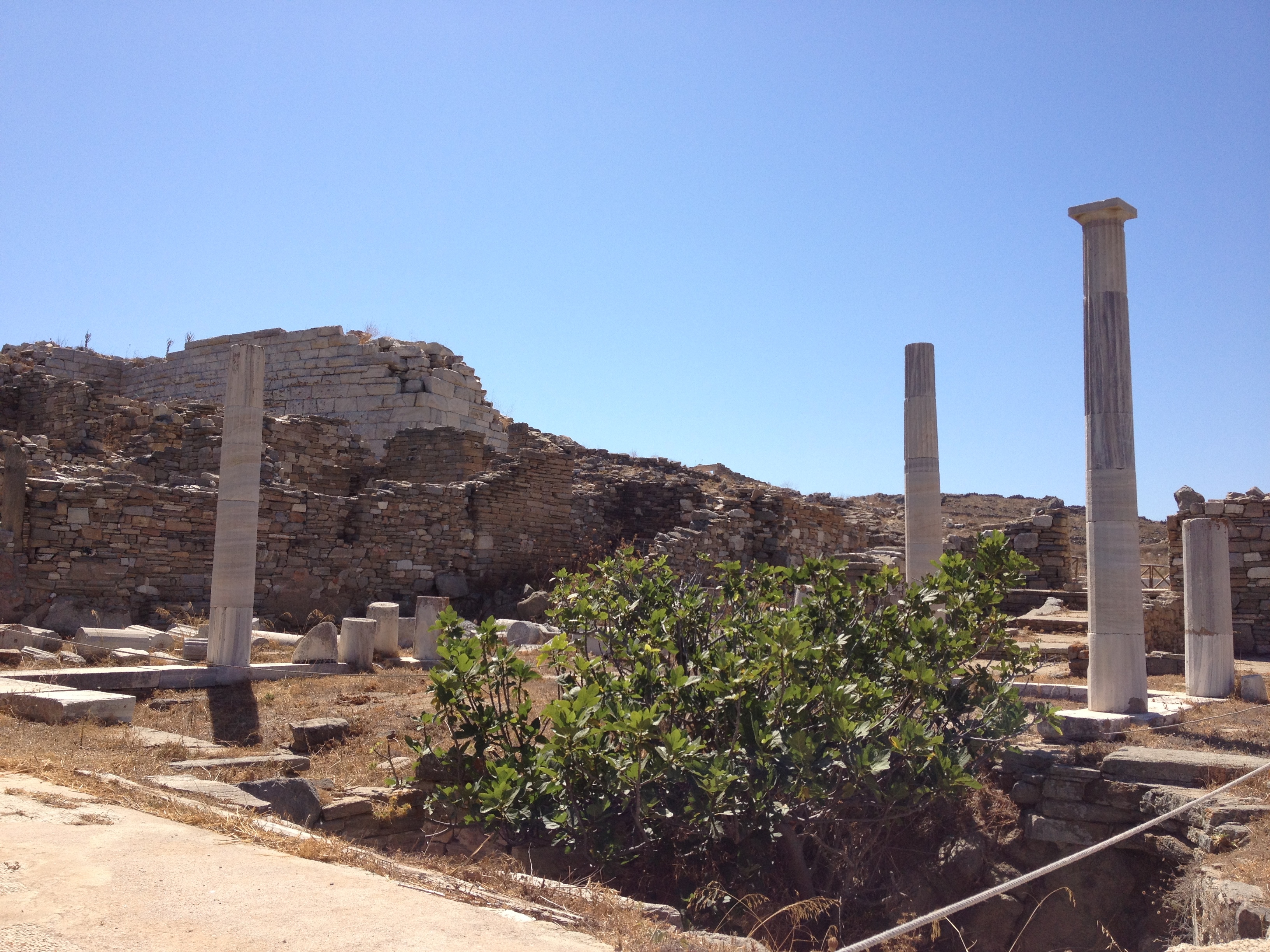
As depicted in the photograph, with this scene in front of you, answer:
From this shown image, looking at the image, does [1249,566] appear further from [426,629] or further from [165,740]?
[165,740]

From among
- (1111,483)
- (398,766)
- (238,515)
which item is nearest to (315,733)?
(398,766)

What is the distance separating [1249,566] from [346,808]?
45.8ft

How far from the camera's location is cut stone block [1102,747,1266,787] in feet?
21.3

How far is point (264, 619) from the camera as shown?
1496 cm

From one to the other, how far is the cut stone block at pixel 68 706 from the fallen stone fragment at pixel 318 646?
3619 mm

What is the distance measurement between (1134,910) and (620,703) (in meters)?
3.67

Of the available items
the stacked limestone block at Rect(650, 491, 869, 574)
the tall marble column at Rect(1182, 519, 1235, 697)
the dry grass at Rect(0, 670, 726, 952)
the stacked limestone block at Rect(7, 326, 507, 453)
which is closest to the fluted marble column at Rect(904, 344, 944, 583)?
the tall marble column at Rect(1182, 519, 1235, 697)

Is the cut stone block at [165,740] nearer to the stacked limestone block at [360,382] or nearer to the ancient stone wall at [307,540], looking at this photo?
the ancient stone wall at [307,540]

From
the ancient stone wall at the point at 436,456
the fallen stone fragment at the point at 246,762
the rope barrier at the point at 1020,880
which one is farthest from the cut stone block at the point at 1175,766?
the ancient stone wall at the point at 436,456

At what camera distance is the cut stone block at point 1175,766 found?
255 inches

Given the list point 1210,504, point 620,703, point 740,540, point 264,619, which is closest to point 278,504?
point 264,619

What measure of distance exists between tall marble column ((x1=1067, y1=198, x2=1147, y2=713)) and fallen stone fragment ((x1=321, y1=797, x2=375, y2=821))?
608 cm

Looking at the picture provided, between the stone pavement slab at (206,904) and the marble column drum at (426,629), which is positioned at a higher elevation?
the marble column drum at (426,629)

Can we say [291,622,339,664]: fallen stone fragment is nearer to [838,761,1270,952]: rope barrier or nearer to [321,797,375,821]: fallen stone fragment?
[321,797,375,821]: fallen stone fragment
